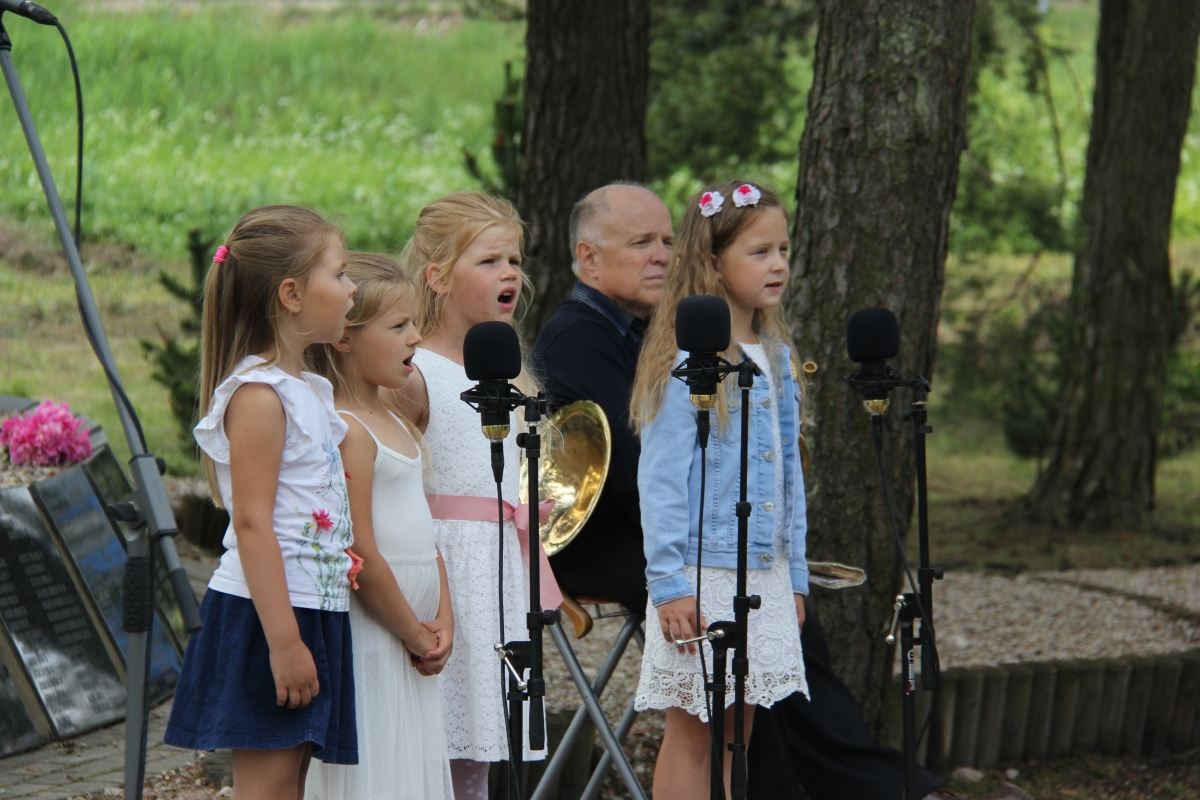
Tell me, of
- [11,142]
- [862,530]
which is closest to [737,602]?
[862,530]

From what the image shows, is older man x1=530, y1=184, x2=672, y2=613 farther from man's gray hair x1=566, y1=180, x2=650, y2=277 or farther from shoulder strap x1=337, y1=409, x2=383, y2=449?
shoulder strap x1=337, y1=409, x2=383, y2=449

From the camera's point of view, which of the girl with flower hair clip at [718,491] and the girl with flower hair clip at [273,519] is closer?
the girl with flower hair clip at [273,519]

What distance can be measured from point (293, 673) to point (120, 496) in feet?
10.8

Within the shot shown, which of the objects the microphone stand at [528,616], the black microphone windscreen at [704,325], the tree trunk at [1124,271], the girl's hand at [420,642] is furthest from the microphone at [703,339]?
the tree trunk at [1124,271]

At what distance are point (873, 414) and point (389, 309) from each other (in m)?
1.14

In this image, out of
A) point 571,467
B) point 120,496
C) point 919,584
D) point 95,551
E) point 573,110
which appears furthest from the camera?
point 573,110

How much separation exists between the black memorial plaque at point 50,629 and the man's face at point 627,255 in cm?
224

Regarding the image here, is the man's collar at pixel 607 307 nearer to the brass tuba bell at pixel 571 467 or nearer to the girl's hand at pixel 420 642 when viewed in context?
the brass tuba bell at pixel 571 467

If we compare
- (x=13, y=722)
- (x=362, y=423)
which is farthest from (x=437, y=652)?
(x=13, y=722)

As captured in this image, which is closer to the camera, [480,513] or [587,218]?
[480,513]

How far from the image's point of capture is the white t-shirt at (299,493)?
3031 millimetres

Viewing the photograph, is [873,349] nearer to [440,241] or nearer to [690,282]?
[690,282]

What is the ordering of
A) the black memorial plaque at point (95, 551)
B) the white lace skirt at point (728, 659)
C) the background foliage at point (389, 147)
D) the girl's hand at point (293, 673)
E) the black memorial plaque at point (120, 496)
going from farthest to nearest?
1. the background foliage at point (389, 147)
2. the black memorial plaque at point (120, 496)
3. the black memorial plaque at point (95, 551)
4. the white lace skirt at point (728, 659)
5. the girl's hand at point (293, 673)

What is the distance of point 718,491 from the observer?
3.72 metres
